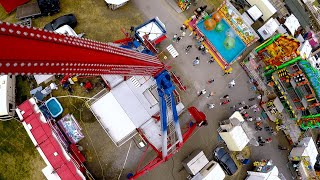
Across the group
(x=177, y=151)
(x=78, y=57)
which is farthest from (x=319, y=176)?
(x=78, y=57)

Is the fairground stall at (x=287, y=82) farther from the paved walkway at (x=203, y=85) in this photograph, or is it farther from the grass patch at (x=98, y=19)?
the grass patch at (x=98, y=19)

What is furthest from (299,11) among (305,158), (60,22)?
(60,22)

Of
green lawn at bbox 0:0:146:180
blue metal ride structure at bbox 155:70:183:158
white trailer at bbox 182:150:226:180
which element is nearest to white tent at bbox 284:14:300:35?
blue metal ride structure at bbox 155:70:183:158

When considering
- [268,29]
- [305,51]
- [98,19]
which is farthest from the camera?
[268,29]

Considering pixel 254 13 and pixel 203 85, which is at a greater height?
pixel 254 13

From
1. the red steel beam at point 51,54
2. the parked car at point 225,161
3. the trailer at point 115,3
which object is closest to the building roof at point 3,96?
the red steel beam at point 51,54

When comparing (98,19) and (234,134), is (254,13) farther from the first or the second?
(98,19)
